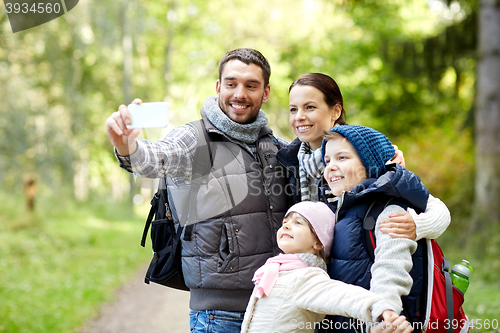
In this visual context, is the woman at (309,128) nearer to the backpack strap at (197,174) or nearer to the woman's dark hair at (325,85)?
the woman's dark hair at (325,85)

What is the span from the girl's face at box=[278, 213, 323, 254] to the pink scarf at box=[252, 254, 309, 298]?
5 centimetres

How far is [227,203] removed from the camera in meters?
2.73

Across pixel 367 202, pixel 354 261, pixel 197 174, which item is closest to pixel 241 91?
pixel 197 174

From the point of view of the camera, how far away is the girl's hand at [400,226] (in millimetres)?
2248

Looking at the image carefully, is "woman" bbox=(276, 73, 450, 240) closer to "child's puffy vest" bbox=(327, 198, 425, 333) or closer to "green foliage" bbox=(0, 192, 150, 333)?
"child's puffy vest" bbox=(327, 198, 425, 333)

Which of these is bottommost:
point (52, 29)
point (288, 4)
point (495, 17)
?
point (495, 17)

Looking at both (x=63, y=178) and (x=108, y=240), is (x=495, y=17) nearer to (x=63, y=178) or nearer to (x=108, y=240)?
(x=108, y=240)

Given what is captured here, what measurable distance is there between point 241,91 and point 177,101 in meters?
20.6

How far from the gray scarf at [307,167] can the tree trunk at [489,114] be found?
7.42m

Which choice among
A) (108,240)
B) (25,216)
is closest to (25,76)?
(25,216)

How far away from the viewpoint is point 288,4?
808 inches

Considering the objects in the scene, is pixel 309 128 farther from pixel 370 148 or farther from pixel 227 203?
pixel 227 203

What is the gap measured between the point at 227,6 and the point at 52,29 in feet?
39.0

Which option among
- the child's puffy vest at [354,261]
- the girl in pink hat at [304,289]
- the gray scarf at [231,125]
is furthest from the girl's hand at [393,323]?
the gray scarf at [231,125]
